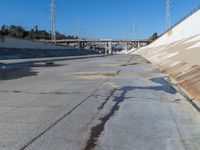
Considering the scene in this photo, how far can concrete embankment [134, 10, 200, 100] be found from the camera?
1503cm

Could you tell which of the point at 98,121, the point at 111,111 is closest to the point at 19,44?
the point at 111,111

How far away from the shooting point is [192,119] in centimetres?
889

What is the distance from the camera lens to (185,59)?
24.5 metres

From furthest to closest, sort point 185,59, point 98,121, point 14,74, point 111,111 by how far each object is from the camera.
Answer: point 185,59
point 14,74
point 111,111
point 98,121

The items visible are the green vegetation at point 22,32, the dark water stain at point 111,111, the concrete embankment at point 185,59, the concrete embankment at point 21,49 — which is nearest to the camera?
the dark water stain at point 111,111

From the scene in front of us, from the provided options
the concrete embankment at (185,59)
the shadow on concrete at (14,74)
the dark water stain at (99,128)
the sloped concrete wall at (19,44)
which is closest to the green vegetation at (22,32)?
the sloped concrete wall at (19,44)

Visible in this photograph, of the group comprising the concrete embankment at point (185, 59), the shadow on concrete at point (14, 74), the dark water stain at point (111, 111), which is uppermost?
the concrete embankment at point (185, 59)

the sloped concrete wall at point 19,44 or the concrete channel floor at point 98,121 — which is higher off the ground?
the sloped concrete wall at point 19,44

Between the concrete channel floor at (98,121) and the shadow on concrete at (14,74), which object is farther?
the shadow on concrete at (14,74)

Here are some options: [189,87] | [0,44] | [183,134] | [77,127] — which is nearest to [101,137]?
[77,127]

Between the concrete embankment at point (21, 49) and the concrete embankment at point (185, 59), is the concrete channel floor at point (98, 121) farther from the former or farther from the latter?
the concrete embankment at point (21, 49)

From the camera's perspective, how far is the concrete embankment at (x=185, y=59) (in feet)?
49.3

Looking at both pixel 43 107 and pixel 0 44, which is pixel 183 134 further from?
pixel 0 44

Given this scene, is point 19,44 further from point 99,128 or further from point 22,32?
point 22,32
